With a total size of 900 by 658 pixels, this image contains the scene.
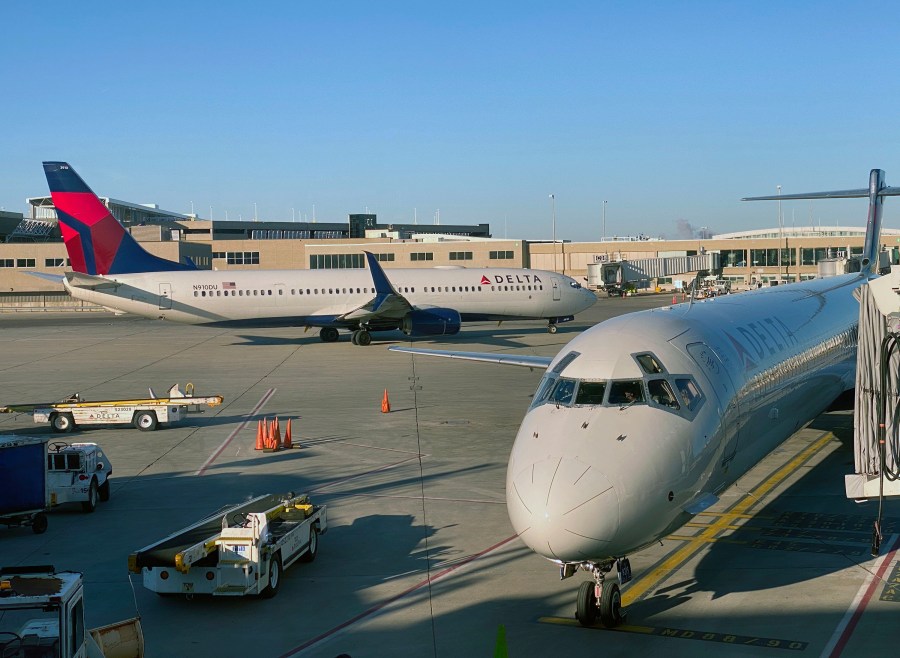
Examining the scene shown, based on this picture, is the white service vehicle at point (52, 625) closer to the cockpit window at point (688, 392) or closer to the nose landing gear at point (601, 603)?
the nose landing gear at point (601, 603)

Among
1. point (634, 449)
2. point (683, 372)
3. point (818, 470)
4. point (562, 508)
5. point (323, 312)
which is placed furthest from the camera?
point (323, 312)

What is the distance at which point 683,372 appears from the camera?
12.8 meters

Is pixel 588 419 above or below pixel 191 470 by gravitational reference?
above

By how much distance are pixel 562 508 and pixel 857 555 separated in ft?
21.7

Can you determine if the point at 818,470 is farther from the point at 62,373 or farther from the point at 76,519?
the point at 62,373

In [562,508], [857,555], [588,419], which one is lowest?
[857,555]

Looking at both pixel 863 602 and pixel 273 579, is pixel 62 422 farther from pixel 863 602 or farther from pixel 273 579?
pixel 863 602

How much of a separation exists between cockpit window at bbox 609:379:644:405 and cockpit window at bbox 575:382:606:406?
0.13m

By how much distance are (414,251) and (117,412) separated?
2787 inches

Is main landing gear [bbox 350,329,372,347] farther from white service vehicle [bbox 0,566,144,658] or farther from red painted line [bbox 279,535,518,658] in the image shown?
white service vehicle [bbox 0,566,144,658]

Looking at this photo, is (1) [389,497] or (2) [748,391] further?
(1) [389,497]

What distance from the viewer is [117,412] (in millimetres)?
27203

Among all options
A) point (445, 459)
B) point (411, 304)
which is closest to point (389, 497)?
point (445, 459)

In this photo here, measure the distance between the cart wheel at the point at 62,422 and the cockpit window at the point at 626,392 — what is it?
1964 cm
